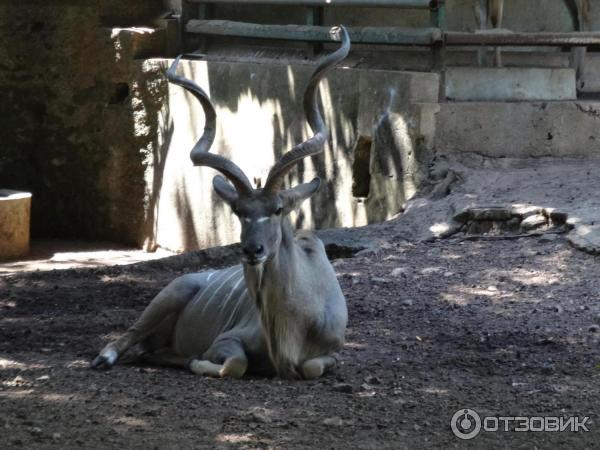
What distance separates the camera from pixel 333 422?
4.41m

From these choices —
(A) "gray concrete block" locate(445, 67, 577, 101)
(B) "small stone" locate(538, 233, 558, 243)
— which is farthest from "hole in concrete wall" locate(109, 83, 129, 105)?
(B) "small stone" locate(538, 233, 558, 243)

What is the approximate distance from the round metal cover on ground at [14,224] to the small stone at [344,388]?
6838 millimetres

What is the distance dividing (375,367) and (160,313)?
1.19m

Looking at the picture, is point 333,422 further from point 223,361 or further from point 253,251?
point 223,361

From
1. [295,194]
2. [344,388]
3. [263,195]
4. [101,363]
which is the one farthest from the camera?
[101,363]

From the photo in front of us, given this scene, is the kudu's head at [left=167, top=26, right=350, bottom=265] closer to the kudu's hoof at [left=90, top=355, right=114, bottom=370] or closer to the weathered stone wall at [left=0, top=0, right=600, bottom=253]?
the kudu's hoof at [left=90, top=355, right=114, bottom=370]

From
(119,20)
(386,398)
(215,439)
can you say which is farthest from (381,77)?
(215,439)

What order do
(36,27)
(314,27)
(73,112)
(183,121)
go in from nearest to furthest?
(314,27) < (183,121) < (36,27) < (73,112)

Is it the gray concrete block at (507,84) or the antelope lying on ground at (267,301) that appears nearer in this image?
the antelope lying on ground at (267,301)

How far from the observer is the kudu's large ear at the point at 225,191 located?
527cm

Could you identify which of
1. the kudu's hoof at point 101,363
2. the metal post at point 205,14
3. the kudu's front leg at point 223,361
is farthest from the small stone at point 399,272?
the metal post at point 205,14

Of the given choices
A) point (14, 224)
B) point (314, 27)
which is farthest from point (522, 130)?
point (14, 224)

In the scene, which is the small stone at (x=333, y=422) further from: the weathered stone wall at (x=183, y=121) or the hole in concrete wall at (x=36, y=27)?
the hole in concrete wall at (x=36, y=27)

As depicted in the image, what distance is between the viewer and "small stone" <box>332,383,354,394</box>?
492 centimetres
